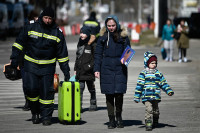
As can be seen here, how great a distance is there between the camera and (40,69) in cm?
936

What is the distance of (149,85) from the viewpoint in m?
8.87

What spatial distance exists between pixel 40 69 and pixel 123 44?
1360 millimetres

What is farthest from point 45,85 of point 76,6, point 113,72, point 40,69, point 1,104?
point 76,6

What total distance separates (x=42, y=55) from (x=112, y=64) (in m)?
1.12

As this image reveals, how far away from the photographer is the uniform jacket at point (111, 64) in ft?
29.7

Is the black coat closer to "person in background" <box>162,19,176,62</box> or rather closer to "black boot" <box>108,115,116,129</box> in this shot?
"black boot" <box>108,115,116,129</box>

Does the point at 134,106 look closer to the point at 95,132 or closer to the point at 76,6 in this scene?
the point at 95,132

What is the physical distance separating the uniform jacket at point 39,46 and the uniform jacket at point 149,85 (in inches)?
57.8

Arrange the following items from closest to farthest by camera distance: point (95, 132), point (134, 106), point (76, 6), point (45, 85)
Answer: point (95, 132), point (45, 85), point (134, 106), point (76, 6)

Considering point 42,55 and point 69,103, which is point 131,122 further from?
point 42,55

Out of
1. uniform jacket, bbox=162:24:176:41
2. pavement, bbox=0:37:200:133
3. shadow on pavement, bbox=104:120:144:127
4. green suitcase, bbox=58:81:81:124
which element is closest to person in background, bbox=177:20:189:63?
uniform jacket, bbox=162:24:176:41

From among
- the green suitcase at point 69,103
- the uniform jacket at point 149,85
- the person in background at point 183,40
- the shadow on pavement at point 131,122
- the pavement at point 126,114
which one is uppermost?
the person in background at point 183,40

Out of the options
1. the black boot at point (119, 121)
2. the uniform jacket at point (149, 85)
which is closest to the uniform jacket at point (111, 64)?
the uniform jacket at point (149, 85)

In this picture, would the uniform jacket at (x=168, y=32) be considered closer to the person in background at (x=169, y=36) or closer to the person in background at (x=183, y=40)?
the person in background at (x=169, y=36)
